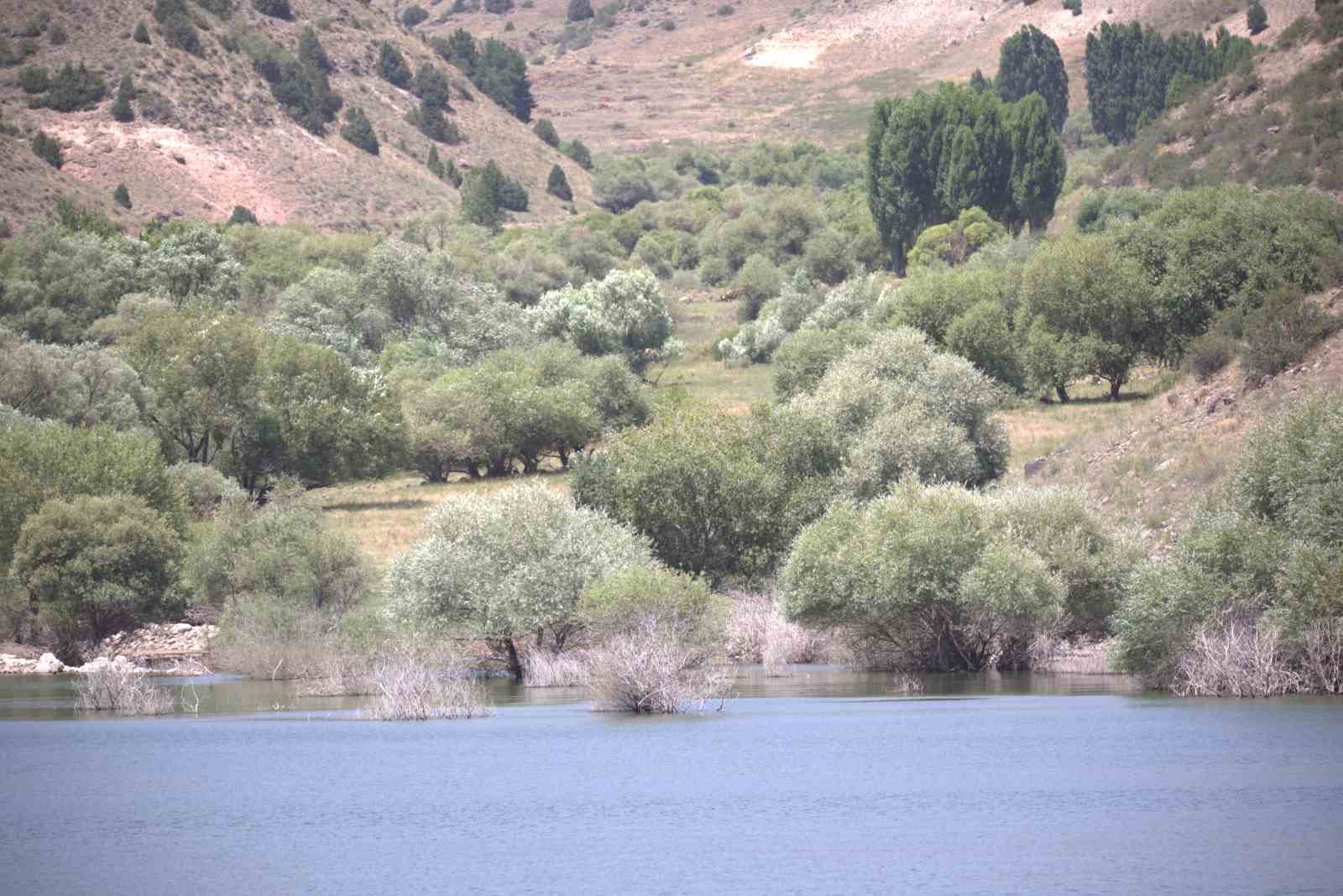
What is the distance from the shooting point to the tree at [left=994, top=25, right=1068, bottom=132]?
544ft

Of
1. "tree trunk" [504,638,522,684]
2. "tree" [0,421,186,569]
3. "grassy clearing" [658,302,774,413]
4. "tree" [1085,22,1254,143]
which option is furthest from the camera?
"tree" [1085,22,1254,143]

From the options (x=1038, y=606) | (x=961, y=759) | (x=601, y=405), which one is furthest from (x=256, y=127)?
(x=961, y=759)

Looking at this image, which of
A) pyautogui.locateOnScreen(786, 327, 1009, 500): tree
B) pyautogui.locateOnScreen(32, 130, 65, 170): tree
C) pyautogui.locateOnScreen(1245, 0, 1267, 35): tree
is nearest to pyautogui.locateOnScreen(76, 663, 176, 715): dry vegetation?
pyautogui.locateOnScreen(786, 327, 1009, 500): tree

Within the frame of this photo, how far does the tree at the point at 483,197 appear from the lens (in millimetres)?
154375

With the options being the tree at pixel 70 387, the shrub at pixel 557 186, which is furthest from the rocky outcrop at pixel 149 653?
the shrub at pixel 557 186

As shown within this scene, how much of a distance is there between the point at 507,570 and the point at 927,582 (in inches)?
468

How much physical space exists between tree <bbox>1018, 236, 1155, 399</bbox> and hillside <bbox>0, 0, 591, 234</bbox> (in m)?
75.3

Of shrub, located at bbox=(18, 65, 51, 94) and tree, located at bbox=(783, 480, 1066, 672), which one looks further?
shrub, located at bbox=(18, 65, 51, 94)

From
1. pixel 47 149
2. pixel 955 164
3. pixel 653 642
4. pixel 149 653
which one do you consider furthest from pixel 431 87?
pixel 653 642

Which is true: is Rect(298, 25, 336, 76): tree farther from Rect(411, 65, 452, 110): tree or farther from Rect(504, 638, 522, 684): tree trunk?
Rect(504, 638, 522, 684): tree trunk

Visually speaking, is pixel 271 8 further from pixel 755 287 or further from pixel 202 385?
pixel 202 385

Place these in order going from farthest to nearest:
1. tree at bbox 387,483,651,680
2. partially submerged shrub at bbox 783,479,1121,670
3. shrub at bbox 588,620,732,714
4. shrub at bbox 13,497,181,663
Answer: shrub at bbox 13,497,181,663 → tree at bbox 387,483,651,680 → partially submerged shrub at bbox 783,479,1121,670 → shrub at bbox 588,620,732,714

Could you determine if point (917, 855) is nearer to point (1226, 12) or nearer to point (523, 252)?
point (523, 252)

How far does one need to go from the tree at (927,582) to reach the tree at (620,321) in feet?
199
